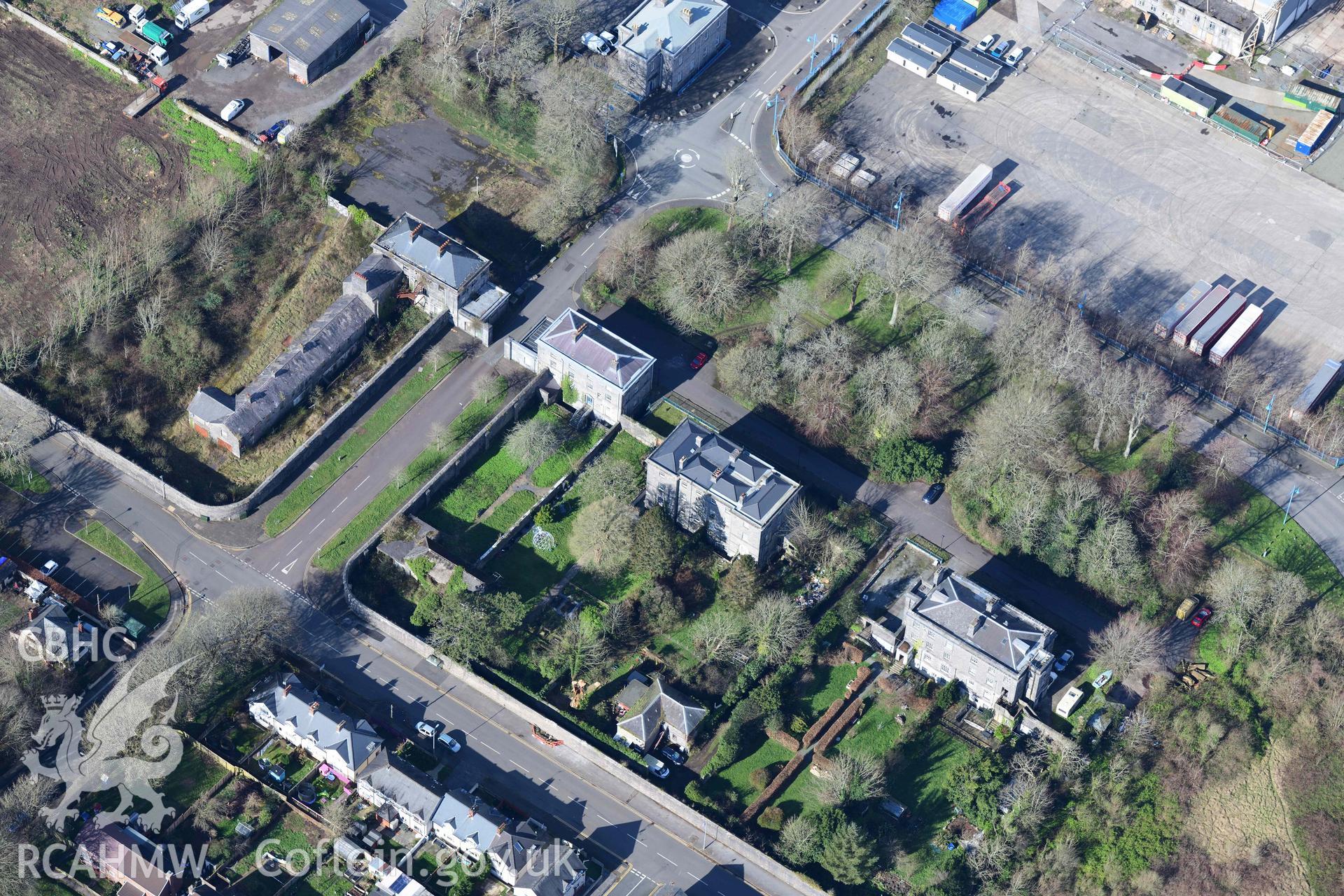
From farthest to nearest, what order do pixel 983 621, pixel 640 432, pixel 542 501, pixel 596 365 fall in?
pixel 640 432, pixel 596 365, pixel 542 501, pixel 983 621

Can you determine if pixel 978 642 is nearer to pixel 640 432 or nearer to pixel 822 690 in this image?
pixel 822 690

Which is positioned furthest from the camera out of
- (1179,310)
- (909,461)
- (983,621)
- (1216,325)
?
(1179,310)

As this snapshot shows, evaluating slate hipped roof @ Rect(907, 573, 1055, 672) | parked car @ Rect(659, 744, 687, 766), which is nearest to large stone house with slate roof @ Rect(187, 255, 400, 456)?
parked car @ Rect(659, 744, 687, 766)

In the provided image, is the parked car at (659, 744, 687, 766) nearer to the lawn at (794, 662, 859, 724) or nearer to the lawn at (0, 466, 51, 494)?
the lawn at (794, 662, 859, 724)

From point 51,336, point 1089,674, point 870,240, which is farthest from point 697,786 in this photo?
point 51,336

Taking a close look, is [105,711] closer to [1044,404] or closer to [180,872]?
[180,872]

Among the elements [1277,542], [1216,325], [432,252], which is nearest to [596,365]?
[432,252]
